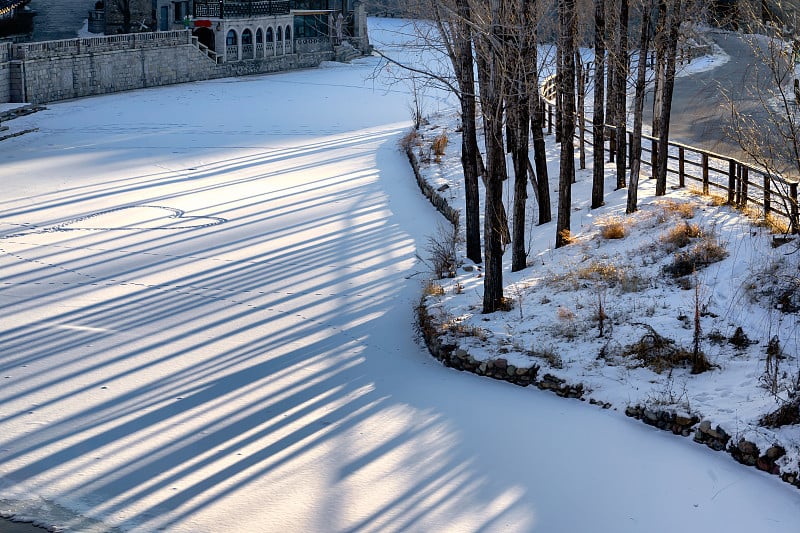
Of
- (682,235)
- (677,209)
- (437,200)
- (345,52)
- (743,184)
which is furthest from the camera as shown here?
Answer: (345,52)

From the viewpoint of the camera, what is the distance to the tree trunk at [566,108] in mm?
17000

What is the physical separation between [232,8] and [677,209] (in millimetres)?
A: 42247

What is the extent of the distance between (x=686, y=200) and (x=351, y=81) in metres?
36.4

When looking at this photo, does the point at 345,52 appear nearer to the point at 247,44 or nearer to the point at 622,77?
the point at 247,44

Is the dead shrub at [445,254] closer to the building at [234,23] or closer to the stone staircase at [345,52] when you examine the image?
the building at [234,23]

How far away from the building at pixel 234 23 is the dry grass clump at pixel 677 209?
35589mm

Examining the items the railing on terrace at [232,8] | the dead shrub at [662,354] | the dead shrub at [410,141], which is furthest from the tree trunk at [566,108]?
the railing on terrace at [232,8]

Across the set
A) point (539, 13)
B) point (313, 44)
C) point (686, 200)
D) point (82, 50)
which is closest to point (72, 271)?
point (539, 13)

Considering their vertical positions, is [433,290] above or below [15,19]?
below

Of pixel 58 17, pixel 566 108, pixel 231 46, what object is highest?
pixel 58 17

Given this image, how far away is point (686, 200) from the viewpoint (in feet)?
59.6

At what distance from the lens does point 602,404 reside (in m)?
12.2

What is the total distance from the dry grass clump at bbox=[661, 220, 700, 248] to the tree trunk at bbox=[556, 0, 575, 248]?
2.37m

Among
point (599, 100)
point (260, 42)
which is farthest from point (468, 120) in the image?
point (260, 42)
